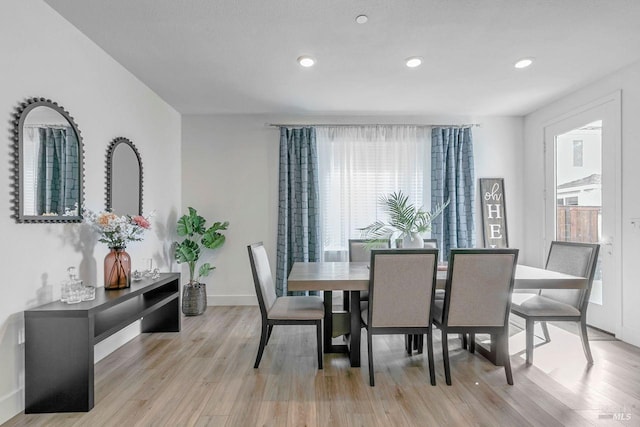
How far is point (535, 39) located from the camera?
2.74m

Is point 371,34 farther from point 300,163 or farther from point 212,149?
point 212,149

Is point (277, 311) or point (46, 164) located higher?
point (46, 164)

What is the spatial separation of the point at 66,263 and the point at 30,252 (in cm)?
34

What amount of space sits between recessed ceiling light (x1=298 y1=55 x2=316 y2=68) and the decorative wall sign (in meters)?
3.12

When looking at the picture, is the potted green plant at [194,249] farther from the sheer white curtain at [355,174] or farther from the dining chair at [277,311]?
the dining chair at [277,311]

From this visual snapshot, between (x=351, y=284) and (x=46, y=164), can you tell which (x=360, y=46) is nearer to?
(x=351, y=284)

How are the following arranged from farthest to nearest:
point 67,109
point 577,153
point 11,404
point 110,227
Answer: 1. point 577,153
2. point 110,227
3. point 67,109
4. point 11,404

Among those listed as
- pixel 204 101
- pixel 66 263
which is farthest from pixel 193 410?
pixel 204 101

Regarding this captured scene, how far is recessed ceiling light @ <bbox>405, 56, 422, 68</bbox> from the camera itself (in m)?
3.06

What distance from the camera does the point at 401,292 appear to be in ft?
7.86

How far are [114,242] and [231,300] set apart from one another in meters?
2.28

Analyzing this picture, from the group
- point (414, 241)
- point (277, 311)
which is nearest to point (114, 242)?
point (277, 311)

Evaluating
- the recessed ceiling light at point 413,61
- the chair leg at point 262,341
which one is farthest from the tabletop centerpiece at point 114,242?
the recessed ceiling light at point 413,61

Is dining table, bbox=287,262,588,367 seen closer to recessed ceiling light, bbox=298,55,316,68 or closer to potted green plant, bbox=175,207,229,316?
potted green plant, bbox=175,207,229,316
